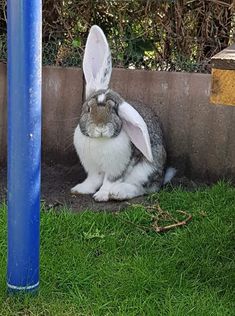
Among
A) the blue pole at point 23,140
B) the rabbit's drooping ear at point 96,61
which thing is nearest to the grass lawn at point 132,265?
the blue pole at point 23,140

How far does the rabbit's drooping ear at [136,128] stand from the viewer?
3.50 meters

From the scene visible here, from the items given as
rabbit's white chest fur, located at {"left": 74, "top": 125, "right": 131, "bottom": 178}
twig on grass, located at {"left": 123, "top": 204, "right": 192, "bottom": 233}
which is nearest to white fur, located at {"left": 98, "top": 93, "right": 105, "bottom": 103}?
rabbit's white chest fur, located at {"left": 74, "top": 125, "right": 131, "bottom": 178}

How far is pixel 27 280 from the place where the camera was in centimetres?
235

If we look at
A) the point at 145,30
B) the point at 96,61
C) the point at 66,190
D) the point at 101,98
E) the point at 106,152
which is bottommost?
the point at 66,190

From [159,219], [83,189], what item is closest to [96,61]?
[83,189]

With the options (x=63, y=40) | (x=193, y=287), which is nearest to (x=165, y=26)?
(x=63, y=40)

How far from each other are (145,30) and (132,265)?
84.1 inches

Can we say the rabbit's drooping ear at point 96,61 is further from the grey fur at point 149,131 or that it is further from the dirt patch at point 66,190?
the dirt patch at point 66,190

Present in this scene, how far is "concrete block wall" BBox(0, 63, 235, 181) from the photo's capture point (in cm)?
394

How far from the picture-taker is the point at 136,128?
3.54 meters

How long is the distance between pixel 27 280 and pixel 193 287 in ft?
2.31

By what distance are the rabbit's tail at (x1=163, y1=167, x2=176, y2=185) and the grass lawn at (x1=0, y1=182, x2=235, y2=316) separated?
1.51 ft

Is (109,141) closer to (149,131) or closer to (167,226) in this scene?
(149,131)

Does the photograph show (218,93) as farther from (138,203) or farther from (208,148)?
(208,148)
